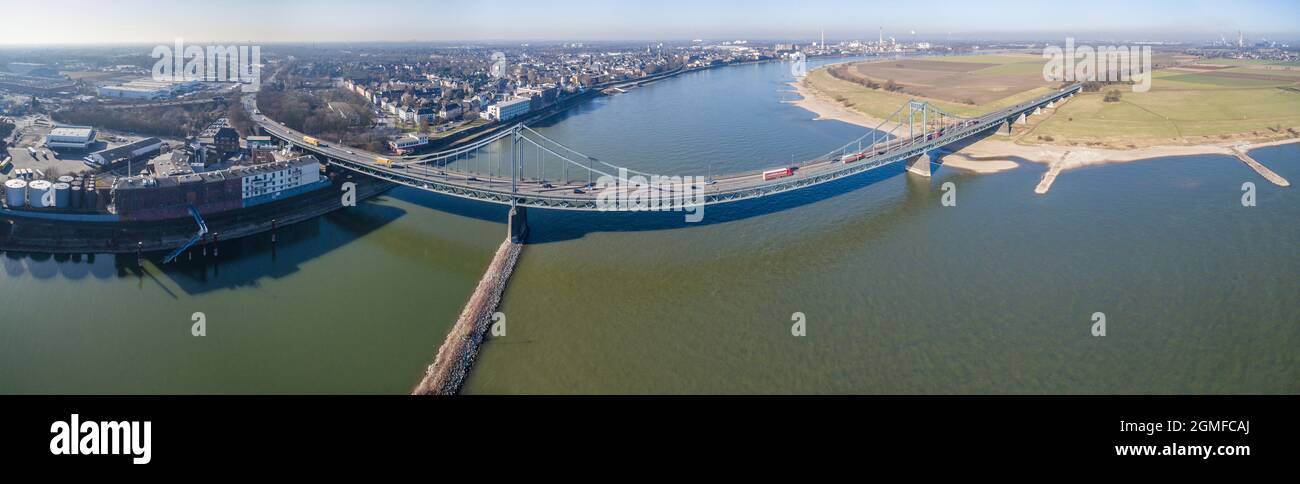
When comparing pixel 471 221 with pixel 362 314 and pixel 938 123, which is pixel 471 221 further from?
pixel 938 123

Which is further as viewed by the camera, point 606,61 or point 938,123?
point 606,61

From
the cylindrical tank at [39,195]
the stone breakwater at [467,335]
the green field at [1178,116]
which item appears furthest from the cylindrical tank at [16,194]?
the green field at [1178,116]

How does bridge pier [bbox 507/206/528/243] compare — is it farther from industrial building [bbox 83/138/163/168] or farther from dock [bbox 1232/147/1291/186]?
dock [bbox 1232/147/1291/186]

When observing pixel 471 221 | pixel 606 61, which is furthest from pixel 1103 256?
pixel 606 61
